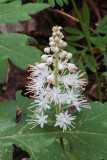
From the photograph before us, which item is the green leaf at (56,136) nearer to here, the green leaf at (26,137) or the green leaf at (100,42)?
the green leaf at (26,137)

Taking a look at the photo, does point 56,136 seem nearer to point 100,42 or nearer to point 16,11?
point 16,11

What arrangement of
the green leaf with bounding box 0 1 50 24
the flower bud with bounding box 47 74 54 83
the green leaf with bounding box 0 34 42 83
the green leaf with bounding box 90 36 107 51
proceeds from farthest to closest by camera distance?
the green leaf with bounding box 90 36 107 51 < the green leaf with bounding box 0 1 50 24 < the green leaf with bounding box 0 34 42 83 < the flower bud with bounding box 47 74 54 83

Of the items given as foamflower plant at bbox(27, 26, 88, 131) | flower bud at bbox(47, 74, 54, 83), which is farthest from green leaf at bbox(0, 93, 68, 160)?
flower bud at bbox(47, 74, 54, 83)

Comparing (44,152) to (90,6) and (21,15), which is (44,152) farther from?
(90,6)

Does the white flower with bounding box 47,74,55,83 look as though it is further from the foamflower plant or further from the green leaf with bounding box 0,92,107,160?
the green leaf with bounding box 0,92,107,160

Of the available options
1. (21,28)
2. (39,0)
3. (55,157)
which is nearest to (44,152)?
(55,157)

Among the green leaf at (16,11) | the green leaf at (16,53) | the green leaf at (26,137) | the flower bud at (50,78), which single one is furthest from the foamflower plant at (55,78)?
the green leaf at (16,11)
